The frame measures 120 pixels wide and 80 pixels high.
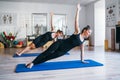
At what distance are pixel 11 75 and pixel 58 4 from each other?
6898 millimetres

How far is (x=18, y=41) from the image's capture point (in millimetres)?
8484

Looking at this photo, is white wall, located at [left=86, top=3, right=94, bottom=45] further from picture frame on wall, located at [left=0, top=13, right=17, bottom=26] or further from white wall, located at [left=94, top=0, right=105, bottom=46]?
picture frame on wall, located at [left=0, top=13, right=17, bottom=26]

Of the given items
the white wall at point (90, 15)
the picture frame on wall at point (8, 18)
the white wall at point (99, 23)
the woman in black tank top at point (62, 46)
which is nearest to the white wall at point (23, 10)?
the picture frame on wall at point (8, 18)

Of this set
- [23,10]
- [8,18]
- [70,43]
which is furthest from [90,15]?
[70,43]

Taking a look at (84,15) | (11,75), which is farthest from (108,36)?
(11,75)

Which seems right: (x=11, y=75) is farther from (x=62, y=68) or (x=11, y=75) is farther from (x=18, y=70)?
(x=62, y=68)

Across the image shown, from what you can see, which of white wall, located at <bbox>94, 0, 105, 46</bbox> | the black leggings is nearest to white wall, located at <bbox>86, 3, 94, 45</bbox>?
white wall, located at <bbox>94, 0, 105, 46</bbox>

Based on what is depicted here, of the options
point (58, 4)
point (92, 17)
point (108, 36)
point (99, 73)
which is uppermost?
point (58, 4)

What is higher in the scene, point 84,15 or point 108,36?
point 84,15

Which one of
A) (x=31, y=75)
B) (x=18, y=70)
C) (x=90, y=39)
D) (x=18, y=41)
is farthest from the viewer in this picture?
(x=90, y=39)

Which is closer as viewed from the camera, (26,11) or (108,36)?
(108,36)

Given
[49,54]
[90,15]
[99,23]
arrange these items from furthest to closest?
[90,15], [99,23], [49,54]

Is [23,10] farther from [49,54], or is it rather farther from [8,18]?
[49,54]

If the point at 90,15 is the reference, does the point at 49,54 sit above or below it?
below
